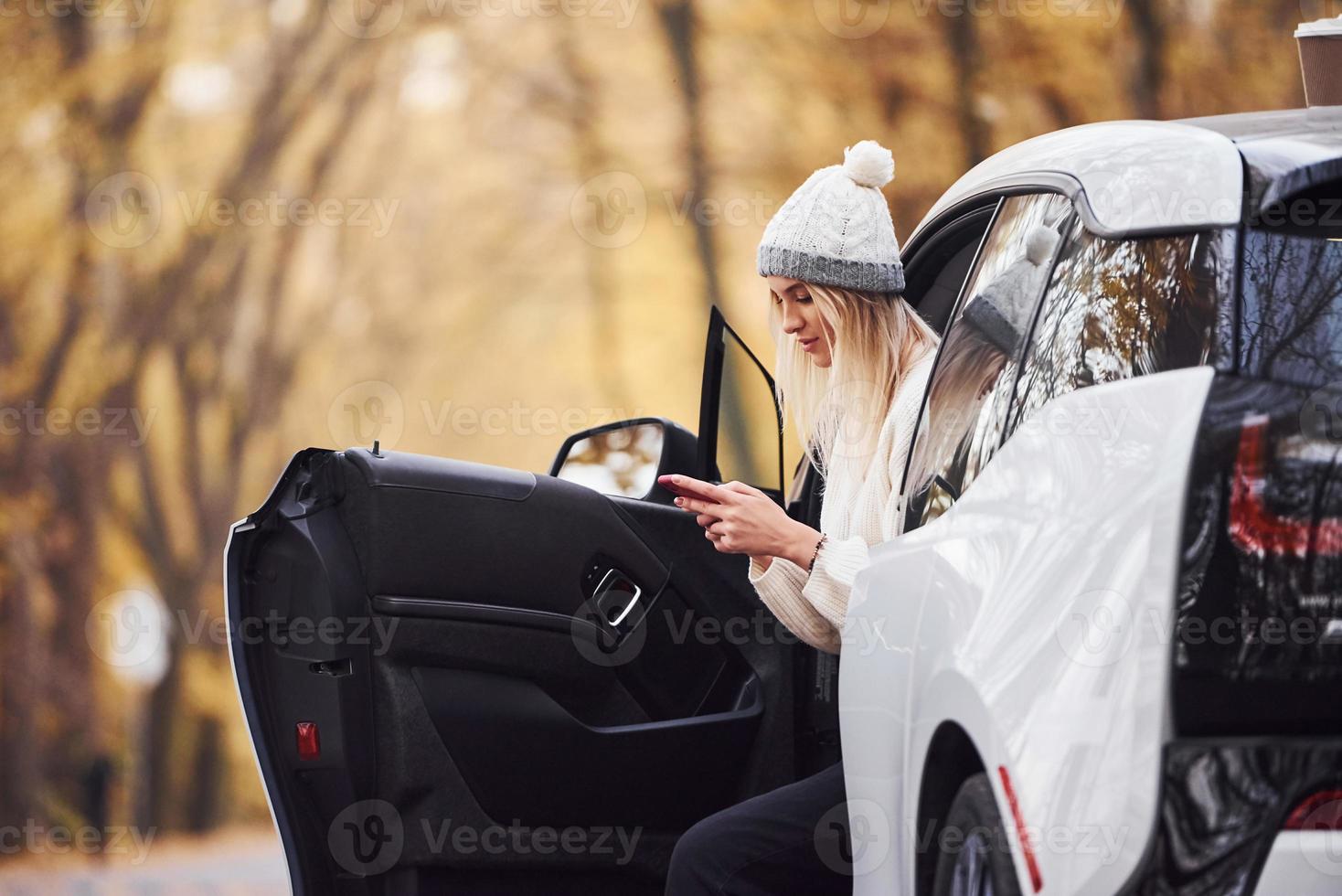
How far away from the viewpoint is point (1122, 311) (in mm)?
1812

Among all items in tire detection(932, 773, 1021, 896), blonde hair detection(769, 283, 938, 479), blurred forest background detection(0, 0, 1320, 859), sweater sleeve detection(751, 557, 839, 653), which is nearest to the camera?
tire detection(932, 773, 1021, 896)

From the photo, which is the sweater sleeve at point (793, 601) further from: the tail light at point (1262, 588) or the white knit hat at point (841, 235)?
the tail light at point (1262, 588)

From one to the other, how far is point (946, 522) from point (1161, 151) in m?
0.58

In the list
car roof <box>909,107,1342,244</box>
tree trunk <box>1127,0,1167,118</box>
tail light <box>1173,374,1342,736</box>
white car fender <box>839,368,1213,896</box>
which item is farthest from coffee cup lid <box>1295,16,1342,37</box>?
tree trunk <box>1127,0,1167,118</box>

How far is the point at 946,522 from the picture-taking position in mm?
2094

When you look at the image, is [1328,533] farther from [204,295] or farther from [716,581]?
[204,295]

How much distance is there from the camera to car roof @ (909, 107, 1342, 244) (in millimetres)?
1729

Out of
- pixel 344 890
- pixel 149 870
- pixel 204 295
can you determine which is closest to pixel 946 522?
pixel 344 890

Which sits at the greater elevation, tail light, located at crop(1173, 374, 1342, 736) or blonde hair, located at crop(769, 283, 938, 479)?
blonde hair, located at crop(769, 283, 938, 479)

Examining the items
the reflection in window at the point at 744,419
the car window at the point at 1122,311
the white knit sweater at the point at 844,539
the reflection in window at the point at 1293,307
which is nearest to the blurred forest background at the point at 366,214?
the reflection in window at the point at 744,419

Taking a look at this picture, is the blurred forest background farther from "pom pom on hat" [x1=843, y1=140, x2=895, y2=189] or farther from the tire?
the tire

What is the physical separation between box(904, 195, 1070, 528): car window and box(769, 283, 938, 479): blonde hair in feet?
0.82

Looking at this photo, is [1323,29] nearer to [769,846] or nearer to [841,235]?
[841,235]

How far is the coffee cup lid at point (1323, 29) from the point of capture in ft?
7.68
